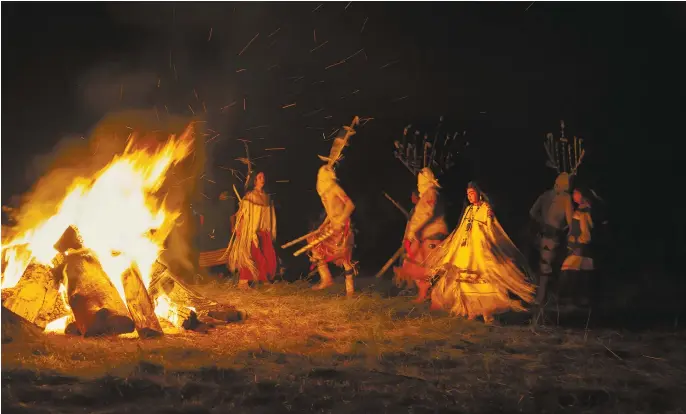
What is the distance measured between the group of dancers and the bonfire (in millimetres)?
2251

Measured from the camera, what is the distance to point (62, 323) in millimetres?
6594

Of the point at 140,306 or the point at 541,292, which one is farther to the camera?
the point at 541,292

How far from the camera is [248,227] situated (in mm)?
9625

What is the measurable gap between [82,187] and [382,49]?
17.4 ft

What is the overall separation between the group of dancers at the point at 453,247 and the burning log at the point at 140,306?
9.63 ft

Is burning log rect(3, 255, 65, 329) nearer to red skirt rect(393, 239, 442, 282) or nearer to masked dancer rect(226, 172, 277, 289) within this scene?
masked dancer rect(226, 172, 277, 289)

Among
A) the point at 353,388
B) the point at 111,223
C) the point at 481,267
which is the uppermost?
the point at 111,223

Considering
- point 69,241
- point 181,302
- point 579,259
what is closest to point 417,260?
point 579,259

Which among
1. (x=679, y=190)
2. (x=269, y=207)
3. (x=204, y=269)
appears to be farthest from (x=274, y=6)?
(x=679, y=190)

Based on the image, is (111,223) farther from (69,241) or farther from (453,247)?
(453,247)

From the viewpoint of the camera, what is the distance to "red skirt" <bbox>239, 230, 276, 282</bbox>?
9594 millimetres

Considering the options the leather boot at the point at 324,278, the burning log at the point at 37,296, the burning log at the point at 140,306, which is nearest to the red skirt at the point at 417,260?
the leather boot at the point at 324,278

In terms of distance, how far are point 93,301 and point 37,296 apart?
749 millimetres

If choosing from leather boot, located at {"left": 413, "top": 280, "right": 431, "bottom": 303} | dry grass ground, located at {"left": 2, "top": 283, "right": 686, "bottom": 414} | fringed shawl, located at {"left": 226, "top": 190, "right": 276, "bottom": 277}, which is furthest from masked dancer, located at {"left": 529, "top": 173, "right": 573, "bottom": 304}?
fringed shawl, located at {"left": 226, "top": 190, "right": 276, "bottom": 277}
